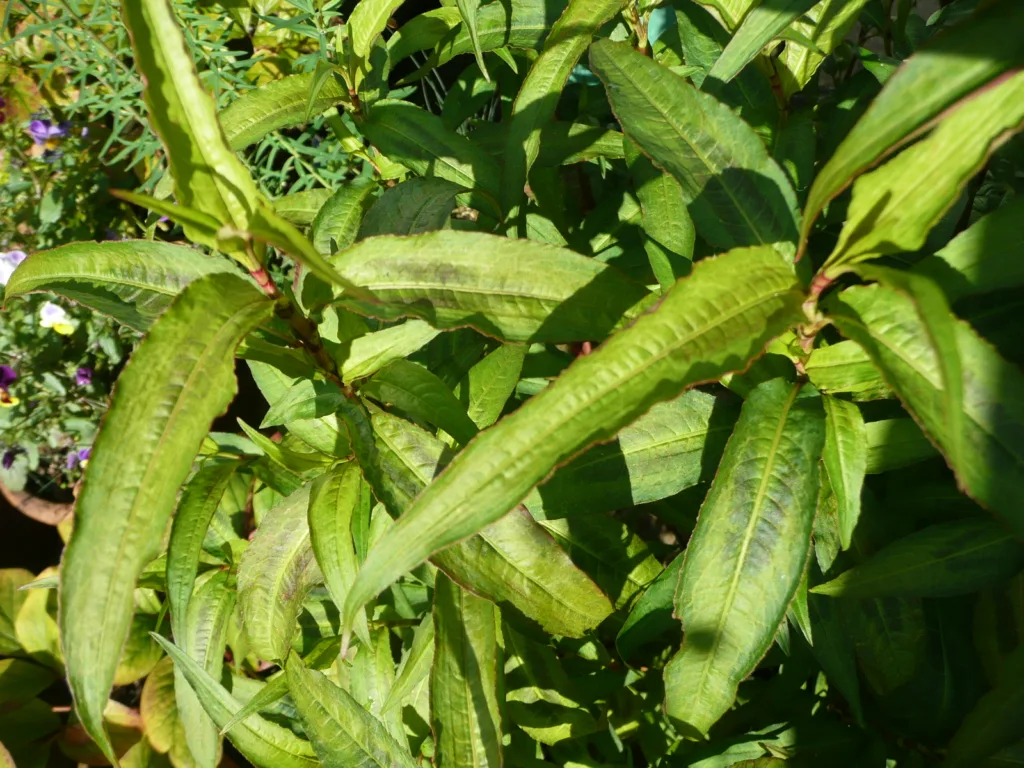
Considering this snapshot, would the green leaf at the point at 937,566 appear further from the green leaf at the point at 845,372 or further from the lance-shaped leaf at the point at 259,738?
the lance-shaped leaf at the point at 259,738

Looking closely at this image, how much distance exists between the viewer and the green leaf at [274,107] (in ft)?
3.40

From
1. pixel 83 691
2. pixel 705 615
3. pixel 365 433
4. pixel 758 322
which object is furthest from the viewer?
pixel 365 433

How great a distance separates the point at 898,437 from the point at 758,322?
308mm

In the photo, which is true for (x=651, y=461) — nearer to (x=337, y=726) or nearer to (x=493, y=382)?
(x=493, y=382)

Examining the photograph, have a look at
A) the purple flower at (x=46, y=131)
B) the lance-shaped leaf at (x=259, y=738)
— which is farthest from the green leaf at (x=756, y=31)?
the purple flower at (x=46, y=131)

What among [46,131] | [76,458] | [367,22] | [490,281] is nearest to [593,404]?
[490,281]

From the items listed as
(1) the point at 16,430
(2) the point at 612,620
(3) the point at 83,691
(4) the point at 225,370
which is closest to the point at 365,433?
(4) the point at 225,370

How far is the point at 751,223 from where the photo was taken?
0.76m

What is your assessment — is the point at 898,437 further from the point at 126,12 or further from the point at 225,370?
the point at 126,12

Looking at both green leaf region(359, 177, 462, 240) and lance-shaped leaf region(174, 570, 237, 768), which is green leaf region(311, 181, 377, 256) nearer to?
green leaf region(359, 177, 462, 240)

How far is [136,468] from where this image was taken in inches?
22.1

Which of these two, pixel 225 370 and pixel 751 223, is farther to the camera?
pixel 751 223

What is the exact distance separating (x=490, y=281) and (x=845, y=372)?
1.17ft

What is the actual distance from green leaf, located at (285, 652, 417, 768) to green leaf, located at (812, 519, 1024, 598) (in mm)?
587
